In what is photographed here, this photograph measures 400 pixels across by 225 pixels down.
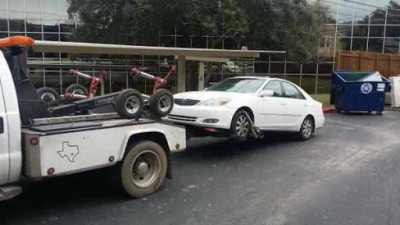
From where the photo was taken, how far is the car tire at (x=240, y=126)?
8207 millimetres

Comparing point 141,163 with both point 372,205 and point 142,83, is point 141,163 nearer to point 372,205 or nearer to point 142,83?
point 372,205

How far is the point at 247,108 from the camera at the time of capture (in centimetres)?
862

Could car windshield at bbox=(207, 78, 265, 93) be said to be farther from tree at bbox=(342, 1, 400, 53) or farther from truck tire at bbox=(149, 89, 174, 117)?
tree at bbox=(342, 1, 400, 53)

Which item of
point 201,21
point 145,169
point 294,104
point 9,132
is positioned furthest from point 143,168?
point 201,21

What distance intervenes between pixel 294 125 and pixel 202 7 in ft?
33.3

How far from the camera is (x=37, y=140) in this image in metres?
4.58

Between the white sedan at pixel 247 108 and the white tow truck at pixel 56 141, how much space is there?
208 centimetres

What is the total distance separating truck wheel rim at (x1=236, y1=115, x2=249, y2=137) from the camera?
832cm

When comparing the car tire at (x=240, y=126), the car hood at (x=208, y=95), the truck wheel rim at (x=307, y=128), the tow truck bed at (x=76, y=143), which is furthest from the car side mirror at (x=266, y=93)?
the tow truck bed at (x=76, y=143)

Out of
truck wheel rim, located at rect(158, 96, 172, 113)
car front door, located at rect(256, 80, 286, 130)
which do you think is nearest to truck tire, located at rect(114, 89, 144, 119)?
truck wheel rim, located at rect(158, 96, 172, 113)

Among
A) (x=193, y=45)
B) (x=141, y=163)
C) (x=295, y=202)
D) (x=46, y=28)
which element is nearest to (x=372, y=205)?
(x=295, y=202)

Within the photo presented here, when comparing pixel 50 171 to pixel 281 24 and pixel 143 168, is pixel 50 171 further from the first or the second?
pixel 281 24

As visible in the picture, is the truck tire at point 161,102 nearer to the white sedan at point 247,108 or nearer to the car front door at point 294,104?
the white sedan at point 247,108

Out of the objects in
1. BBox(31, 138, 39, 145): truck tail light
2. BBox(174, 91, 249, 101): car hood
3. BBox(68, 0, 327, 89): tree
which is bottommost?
BBox(31, 138, 39, 145): truck tail light
